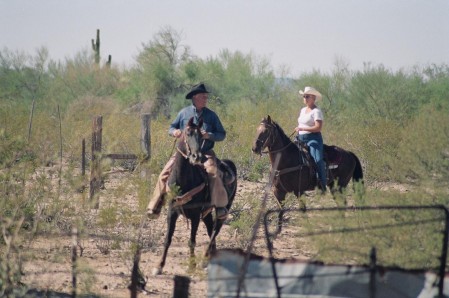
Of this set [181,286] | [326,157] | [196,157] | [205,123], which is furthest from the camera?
[326,157]

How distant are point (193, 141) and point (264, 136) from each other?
13.2ft

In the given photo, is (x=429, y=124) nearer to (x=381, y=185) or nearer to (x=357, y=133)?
(x=381, y=185)

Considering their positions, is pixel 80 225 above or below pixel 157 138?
below

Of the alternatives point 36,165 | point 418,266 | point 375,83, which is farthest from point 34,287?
point 375,83

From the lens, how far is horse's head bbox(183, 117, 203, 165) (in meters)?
11.4

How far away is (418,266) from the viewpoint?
356 inches

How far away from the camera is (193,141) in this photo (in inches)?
449

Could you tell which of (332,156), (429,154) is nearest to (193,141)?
(429,154)

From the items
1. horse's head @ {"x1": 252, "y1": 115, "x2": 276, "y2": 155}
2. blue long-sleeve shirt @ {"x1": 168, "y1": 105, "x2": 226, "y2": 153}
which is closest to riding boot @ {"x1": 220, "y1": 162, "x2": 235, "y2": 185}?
blue long-sleeve shirt @ {"x1": 168, "y1": 105, "x2": 226, "y2": 153}

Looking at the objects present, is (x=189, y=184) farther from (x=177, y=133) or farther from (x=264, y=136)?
(x=264, y=136)

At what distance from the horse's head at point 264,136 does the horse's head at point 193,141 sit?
3.67 meters

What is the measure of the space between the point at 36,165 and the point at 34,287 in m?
2.71

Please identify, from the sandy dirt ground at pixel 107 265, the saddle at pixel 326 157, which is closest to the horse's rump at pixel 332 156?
the saddle at pixel 326 157

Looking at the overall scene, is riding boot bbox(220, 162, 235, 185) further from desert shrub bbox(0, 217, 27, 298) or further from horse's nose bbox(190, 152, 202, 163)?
desert shrub bbox(0, 217, 27, 298)
